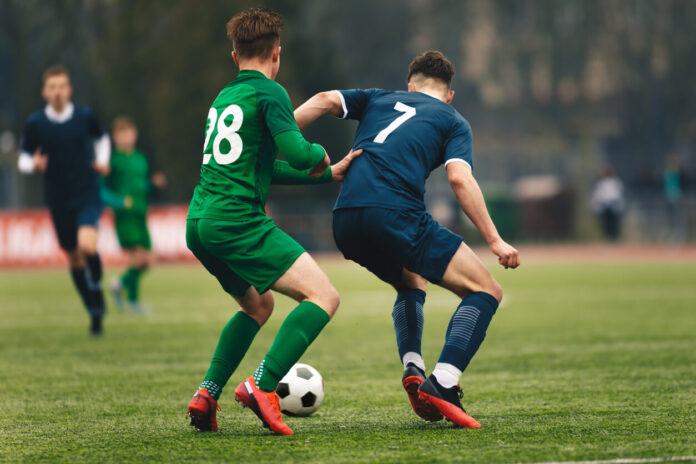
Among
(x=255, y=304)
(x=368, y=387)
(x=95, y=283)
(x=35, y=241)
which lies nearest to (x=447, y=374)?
(x=255, y=304)

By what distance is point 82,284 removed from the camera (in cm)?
1038

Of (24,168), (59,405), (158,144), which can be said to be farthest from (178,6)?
(59,405)

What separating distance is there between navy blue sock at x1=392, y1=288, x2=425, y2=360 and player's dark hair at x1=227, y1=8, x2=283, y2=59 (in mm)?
1557

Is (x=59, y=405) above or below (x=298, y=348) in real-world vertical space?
below

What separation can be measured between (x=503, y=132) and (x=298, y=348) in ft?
162

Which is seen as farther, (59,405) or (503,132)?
(503,132)

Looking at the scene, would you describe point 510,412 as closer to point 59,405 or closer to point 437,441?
point 437,441

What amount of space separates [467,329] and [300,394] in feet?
3.32

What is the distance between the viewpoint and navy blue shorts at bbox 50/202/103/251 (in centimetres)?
1015

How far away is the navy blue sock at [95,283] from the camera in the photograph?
10.2 metres

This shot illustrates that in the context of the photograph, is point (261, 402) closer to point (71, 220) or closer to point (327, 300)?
point (327, 300)

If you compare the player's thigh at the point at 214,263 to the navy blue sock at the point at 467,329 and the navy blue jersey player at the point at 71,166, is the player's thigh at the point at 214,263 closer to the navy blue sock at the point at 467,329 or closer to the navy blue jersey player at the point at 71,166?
the navy blue sock at the point at 467,329

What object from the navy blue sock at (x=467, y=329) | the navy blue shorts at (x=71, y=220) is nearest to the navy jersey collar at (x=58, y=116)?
the navy blue shorts at (x=71, y=220)

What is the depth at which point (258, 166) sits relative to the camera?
5051 millimetres
